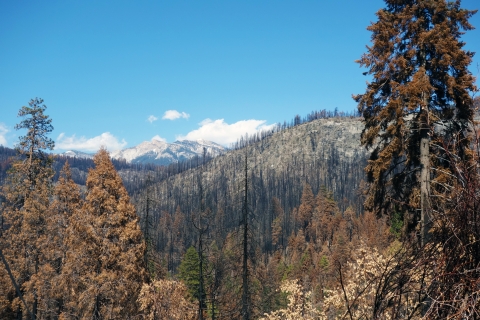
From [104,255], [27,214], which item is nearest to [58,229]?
[27,214]

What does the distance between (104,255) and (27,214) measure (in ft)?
23.0

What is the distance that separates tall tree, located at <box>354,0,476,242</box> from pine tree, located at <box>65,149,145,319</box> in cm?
822

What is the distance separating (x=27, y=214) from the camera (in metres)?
16.4

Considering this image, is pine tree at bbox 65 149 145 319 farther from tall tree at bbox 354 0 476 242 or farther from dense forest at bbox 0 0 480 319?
tall tree at bbox 354 0 476 242

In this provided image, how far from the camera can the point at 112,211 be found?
1249cm

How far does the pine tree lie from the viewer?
11695 mm

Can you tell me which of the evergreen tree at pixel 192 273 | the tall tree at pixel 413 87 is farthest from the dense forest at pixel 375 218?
the evergreen tree at pixel 192 273

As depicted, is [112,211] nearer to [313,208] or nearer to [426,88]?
[426,88]

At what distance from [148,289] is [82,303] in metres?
2.40

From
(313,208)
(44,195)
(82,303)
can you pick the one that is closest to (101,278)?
(82,303)

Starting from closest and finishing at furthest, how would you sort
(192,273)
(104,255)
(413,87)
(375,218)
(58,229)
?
(413,87)
(104,255)
(375,218)
(58,229)
(192,273)

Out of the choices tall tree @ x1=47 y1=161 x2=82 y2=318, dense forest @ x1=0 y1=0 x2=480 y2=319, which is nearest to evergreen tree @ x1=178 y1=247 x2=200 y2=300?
dense forest @ x1=0 y1=0 x2=480 y2=319

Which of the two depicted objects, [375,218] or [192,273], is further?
[192,273]

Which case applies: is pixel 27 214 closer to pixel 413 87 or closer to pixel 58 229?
pixel 58 229
